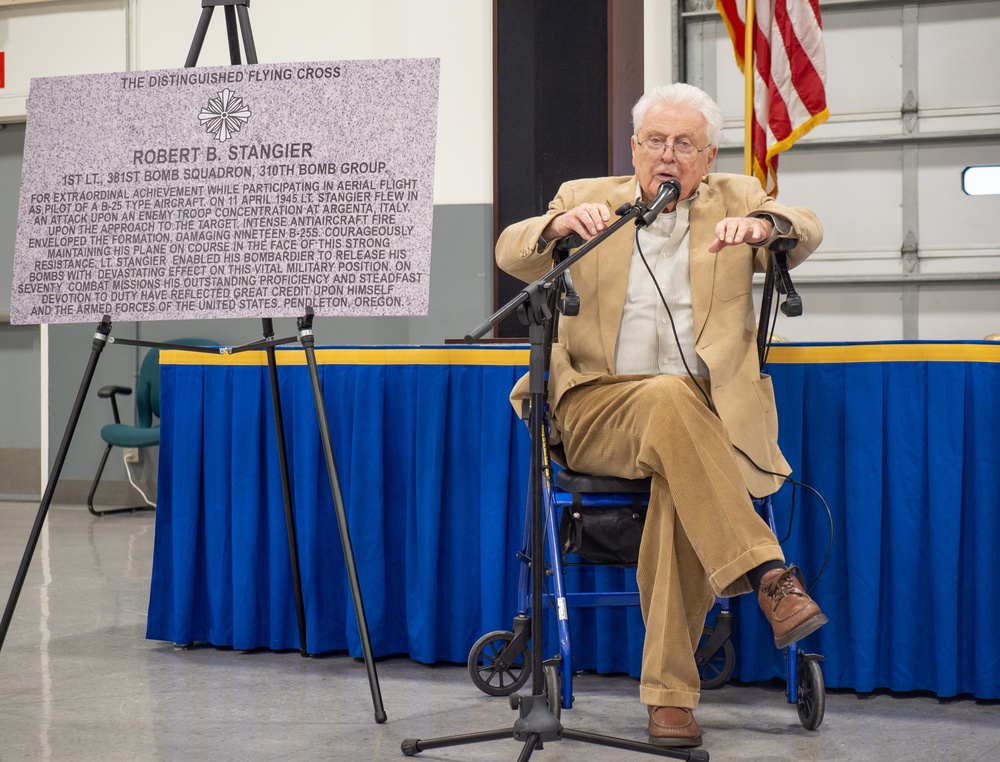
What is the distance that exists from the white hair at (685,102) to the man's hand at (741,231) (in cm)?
33

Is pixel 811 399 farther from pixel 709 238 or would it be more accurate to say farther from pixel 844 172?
pixel 844 172

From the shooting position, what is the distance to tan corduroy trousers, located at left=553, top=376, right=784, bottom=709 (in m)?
1.98

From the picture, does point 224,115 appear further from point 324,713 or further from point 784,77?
point 784,77

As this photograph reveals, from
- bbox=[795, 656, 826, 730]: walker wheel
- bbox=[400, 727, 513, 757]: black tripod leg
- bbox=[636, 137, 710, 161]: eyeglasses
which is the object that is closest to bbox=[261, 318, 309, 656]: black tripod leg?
bbox=[400, 727, 513, 757]: black tripod leg

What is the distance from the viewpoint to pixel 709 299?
7.57 feet

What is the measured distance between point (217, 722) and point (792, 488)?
1.34 m

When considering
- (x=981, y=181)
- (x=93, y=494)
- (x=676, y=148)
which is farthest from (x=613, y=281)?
(x=93, y=494)

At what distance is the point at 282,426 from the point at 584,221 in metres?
1.05

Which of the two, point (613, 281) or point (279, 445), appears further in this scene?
point (279, 445)

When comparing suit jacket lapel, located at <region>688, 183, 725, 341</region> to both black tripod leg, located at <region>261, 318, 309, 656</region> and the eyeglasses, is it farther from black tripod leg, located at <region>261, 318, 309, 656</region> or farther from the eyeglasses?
black tripod leg, located at <region>261, 318, 309, 656</region>

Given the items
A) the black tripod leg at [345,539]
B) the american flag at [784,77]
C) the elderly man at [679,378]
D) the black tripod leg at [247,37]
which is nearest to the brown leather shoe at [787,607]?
the elderly man at [679,378]

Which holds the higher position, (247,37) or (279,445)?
(247,37)

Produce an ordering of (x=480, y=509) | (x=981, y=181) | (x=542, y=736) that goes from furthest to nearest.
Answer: (x=981, y=181)
(x=480, y=509)
(x=542, y=736)

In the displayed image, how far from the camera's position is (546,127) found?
557 centimetres
